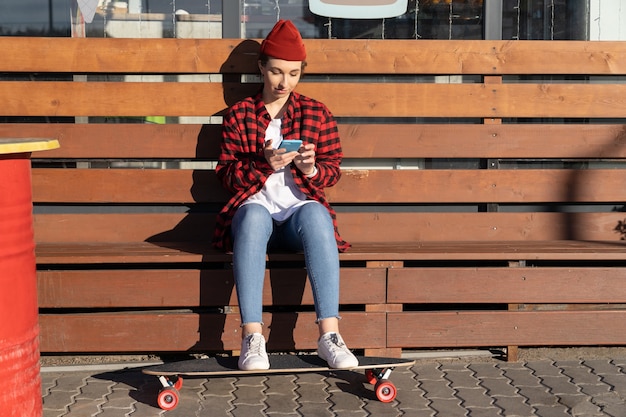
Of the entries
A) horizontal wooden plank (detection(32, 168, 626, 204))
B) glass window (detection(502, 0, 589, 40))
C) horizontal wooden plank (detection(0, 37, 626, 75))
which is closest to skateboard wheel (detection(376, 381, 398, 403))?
horizontal wooden plank (detection(32, 168, 626, 204))

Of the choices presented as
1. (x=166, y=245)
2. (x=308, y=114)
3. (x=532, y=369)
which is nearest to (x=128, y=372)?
(x=166, y=245)

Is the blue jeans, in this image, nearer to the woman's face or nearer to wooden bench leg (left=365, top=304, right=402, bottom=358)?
wooden bench leg (left=365, top=304, right=402, bottom=358)

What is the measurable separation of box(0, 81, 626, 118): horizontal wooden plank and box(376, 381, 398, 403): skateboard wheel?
1.60 meters

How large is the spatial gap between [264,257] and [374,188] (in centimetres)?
105

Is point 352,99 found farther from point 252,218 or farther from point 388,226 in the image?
point 252,218

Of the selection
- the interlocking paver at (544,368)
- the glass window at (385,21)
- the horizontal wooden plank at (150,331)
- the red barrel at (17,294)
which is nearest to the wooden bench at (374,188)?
the horizontal wooden plank at (150,331)

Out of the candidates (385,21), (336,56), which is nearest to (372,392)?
(336,56)

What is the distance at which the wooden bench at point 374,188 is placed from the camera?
183 inches

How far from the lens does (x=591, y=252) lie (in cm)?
474

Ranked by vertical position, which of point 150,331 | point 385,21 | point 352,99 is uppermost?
point 385,21

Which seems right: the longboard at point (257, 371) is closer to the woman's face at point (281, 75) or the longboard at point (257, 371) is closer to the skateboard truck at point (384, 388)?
the skateboard truck at point (384, 388)

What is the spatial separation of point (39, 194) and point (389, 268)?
6.22 ft

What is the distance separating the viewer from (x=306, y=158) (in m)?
4.41

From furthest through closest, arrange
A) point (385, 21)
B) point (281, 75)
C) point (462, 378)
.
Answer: point (385, 21) < point (281, 75) < point (462, 378)
